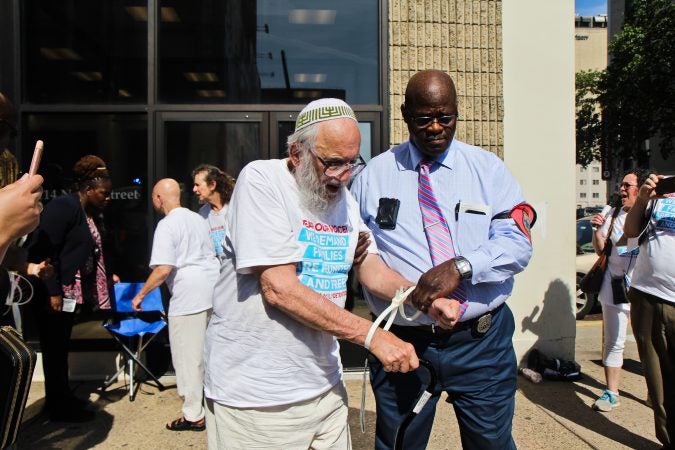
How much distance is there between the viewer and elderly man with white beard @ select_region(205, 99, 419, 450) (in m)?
1.82

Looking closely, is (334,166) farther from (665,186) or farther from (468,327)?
(665,186)

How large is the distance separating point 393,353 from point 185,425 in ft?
9.94

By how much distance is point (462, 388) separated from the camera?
2.43 meters

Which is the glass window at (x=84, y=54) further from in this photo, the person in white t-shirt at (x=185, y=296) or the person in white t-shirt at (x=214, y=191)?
the person in white t-shirt at (x=185, y=296)

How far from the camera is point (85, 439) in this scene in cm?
412

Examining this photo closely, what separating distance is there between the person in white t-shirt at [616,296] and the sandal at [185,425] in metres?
3.12

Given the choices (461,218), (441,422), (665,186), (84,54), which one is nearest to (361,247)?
A: (461,218)

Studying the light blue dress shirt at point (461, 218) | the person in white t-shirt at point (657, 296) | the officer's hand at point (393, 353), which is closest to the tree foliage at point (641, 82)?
the person in white t-shirt at point (657, 296)

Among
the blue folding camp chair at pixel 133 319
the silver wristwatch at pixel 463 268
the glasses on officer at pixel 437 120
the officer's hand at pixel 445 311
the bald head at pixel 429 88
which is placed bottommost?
the blue folding camp chair at pixel 133 319

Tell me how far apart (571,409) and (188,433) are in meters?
3.03

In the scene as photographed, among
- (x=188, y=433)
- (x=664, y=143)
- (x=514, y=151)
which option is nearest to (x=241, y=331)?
(x=188, y=433)

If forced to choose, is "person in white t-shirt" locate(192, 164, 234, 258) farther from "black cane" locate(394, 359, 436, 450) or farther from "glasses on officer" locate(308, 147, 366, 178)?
"glasses on officer" locate(308, 147, 366, 178)

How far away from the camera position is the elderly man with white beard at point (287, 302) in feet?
5.98

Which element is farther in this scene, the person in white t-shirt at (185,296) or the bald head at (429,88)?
the person in white t-shirt at (185,296)
